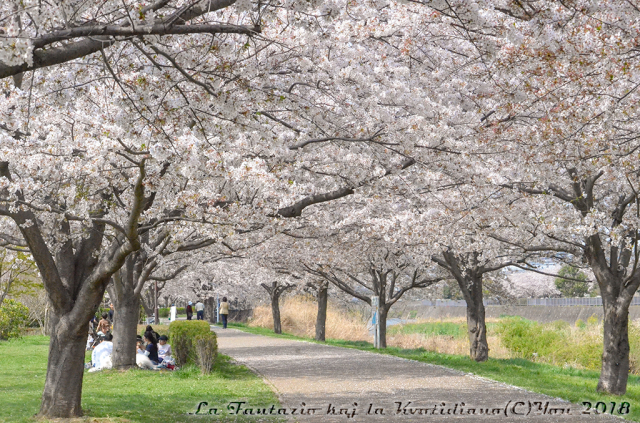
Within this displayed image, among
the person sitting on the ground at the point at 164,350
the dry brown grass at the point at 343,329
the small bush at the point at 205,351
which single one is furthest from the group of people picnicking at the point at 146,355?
the dry brown grass at the point at 343,329

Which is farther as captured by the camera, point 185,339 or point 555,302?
point 555,302

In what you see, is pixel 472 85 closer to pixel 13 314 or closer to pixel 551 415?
pixel 551 415

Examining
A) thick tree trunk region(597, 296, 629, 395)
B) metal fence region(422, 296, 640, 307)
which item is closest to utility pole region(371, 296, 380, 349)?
thick tree trunk region(597, 296, 629, 395)

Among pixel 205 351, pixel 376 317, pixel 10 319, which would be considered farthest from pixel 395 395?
pixel 10 319

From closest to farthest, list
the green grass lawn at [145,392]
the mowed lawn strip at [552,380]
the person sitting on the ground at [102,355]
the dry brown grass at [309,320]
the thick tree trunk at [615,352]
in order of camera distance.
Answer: the green grass lawn at [145,392] → the mowed lawn strip at [552,380] → the thick tree trunk at [615,352] → the person sitting on the ground at [102,355] → the dry brown grass at [309,320]

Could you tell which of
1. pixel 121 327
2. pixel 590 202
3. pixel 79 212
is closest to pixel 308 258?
pixel 121 327

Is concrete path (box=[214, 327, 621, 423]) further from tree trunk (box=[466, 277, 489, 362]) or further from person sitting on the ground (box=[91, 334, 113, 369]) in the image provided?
person sitting on the ground (box=[91, 334, 113, 369])

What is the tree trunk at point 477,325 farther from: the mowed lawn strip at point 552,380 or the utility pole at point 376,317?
the utility pole at point 376,317

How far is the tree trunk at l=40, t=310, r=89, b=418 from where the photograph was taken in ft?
27.6

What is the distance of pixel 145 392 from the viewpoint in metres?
11.3

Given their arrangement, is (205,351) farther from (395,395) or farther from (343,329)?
(343,329)

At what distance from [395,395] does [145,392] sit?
4251 mm

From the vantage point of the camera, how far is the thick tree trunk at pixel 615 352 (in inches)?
435

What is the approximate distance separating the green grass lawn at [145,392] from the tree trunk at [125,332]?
1.00 ft
